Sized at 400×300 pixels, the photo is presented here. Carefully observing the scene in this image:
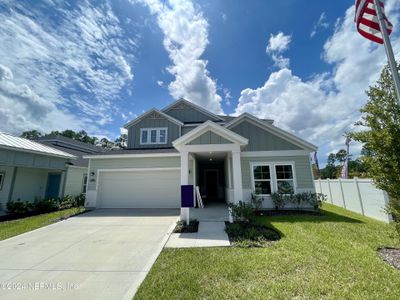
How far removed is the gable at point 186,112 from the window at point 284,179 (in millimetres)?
8682

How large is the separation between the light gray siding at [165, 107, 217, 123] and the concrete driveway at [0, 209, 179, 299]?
35.8 ft

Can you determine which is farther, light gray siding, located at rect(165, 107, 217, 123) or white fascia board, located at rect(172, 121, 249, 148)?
light gray siding, located at rect(165, 107, 217, 123)

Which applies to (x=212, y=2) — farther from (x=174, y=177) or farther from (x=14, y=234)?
(x=14, y=234)

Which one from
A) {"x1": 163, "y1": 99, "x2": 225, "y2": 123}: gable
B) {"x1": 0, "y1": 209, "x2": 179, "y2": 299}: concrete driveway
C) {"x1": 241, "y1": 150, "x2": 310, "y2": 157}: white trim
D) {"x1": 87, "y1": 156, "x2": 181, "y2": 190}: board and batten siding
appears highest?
{"x1": 163, "y1": 99, "x2": 225, "y2": 123}: gable

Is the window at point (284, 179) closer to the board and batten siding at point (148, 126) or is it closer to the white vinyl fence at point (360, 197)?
the white vinyl fence at point (360, 197)

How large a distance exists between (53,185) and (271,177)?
16339 millimetres

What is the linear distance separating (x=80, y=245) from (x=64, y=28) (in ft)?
30.5

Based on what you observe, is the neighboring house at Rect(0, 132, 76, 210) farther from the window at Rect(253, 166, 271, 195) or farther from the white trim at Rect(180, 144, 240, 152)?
the window at Rect(253, 166, 271, 195)

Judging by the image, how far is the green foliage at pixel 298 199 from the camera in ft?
33.2

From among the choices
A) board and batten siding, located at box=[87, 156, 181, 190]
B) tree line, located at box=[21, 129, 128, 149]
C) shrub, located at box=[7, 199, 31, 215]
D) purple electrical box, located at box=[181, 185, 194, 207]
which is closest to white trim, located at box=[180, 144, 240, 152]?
purple electrical box, located at box=[181, 185, 194, 207]

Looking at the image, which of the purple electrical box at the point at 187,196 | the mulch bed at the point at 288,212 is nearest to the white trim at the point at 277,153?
the mulch bed at the point at 288,212

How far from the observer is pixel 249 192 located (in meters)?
10.8

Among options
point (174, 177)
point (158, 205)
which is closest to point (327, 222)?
point (174, 177)

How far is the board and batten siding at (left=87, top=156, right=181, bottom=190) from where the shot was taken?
12.0 metres
